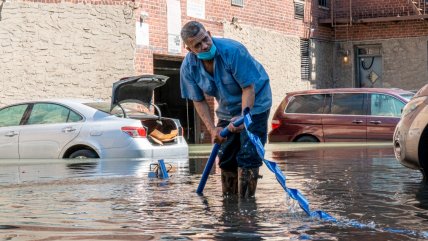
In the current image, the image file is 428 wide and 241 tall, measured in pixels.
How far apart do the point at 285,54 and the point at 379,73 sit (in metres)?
3.93

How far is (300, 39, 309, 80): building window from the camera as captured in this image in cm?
2931

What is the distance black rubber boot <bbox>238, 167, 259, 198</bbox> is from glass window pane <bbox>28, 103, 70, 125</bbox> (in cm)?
718

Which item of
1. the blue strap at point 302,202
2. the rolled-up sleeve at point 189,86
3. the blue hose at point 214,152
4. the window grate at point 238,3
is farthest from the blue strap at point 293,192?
the window grate at point 238,3

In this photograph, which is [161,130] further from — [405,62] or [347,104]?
[405,62]

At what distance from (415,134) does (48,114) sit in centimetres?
735

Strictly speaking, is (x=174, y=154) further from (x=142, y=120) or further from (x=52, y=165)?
(x=52, y=165)

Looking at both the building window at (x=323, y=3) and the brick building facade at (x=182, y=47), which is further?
the building window at (x=323, y=3)

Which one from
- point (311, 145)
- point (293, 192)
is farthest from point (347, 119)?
point (293, 192)

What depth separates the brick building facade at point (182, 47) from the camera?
794 inches

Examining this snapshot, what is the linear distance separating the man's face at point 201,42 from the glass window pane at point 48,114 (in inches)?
298

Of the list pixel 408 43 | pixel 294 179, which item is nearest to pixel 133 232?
pixel 294 179

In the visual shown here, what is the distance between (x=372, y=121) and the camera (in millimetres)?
18828

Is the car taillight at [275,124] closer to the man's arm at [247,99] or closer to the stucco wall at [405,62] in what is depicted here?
the stucco wall at [405,62]

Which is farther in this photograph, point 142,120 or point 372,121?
point 372,121
